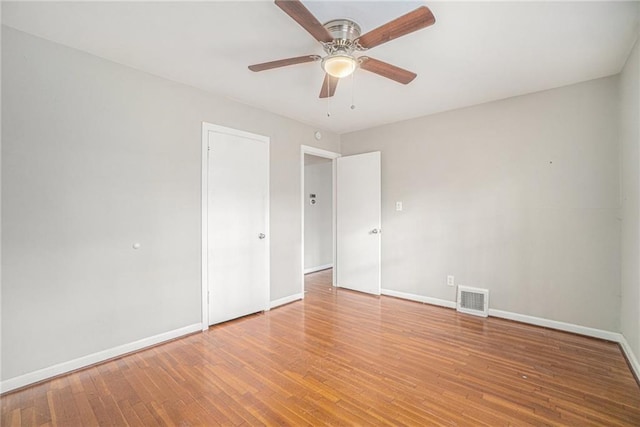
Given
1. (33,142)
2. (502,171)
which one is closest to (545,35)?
(502,171)

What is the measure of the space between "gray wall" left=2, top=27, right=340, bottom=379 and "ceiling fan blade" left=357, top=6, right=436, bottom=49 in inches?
78.8

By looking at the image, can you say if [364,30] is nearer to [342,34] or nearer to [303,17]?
[342,34]

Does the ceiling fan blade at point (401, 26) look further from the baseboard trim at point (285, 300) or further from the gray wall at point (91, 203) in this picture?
the baseboard trim at point (285, 300)

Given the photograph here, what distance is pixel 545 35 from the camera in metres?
2.06

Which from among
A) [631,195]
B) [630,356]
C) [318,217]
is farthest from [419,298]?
[318,217]

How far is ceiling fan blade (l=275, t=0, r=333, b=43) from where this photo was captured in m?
1.40

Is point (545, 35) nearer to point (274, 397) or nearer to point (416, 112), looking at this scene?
point (416, 112)

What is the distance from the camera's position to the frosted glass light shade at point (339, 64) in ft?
6.26

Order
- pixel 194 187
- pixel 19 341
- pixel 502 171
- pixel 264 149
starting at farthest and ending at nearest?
pixel 264 149, pixel 502 171, pixel 194 187, pixel 19 341

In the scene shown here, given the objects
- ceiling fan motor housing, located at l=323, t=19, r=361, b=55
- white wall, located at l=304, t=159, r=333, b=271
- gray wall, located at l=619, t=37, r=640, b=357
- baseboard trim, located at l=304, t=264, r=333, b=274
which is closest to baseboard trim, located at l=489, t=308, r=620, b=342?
gray wall, located at l=619, t=37, r=640, b=357

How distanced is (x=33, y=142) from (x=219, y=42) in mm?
1549

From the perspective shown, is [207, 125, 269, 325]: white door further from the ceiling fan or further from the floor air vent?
the floor air vent

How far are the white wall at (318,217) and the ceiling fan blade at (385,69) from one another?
3900 millimetres

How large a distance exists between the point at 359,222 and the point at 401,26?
10.2 ft
